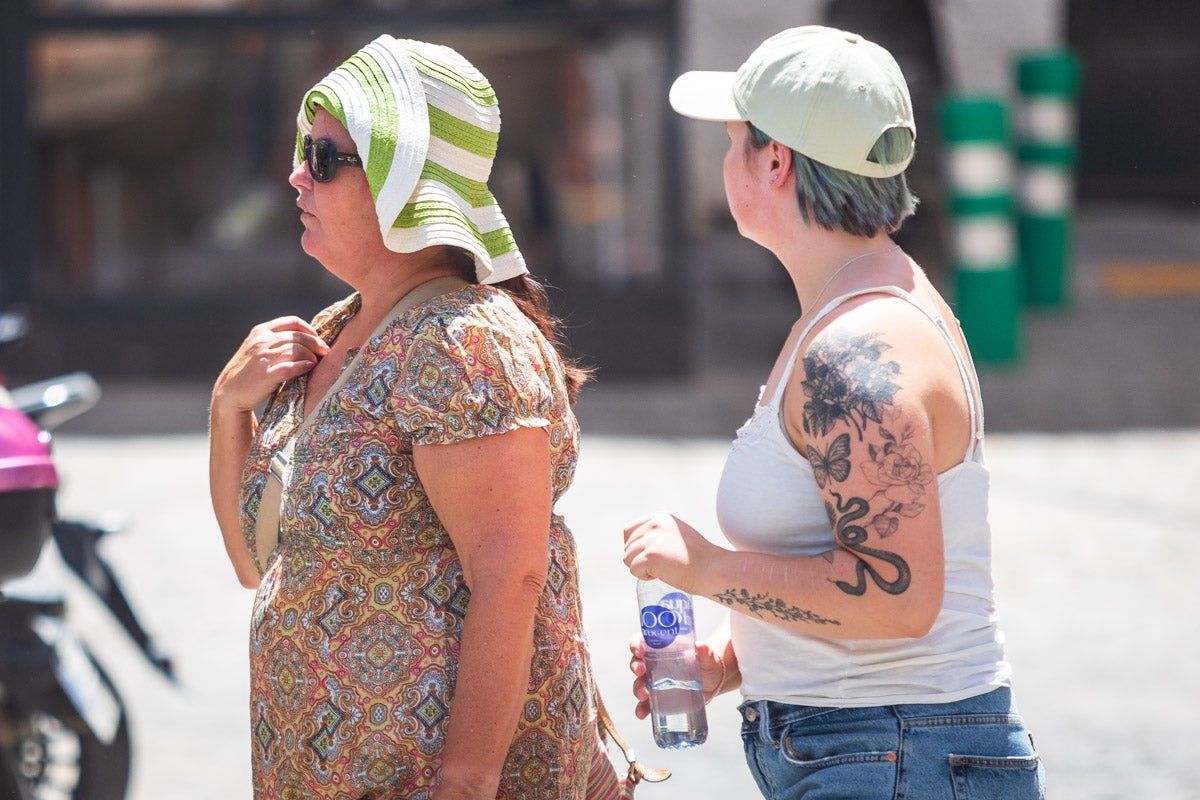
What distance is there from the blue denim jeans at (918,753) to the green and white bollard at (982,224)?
7.39 m

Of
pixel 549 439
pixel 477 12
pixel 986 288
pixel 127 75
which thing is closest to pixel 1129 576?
pixel 986 288

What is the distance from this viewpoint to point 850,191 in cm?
216

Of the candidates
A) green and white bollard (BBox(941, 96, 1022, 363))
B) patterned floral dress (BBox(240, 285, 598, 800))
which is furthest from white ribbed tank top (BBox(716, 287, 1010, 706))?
green and white bollard (BBox(941, 96, 1022, 363))

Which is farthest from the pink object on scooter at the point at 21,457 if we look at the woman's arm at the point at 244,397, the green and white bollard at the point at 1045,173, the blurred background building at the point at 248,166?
the green and white bollard at the point at 1045,173

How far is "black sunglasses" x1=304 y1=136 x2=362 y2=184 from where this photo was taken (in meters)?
2.21

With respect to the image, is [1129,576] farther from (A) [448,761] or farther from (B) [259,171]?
(B) [259,171]

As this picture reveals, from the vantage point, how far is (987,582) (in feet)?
7.31

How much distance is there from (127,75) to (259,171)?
3.09 ft

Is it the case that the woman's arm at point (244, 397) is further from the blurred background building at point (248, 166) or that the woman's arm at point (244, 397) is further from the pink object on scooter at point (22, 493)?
the blurred background building at point (248, 166)

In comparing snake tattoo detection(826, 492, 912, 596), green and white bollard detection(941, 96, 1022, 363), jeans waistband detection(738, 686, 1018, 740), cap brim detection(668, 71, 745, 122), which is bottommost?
jeans waistband detection(738, 686, 1018, 740)

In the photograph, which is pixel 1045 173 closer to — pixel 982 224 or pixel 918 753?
pixel 982 224

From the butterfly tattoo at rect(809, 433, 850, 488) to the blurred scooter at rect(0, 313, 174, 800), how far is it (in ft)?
5.68

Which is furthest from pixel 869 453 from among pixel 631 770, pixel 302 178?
pixel 302 178

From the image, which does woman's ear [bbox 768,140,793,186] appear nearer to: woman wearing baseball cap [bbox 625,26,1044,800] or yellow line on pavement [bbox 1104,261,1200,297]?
woman wearing baseball cap [bbox 625,26,1044,800]
